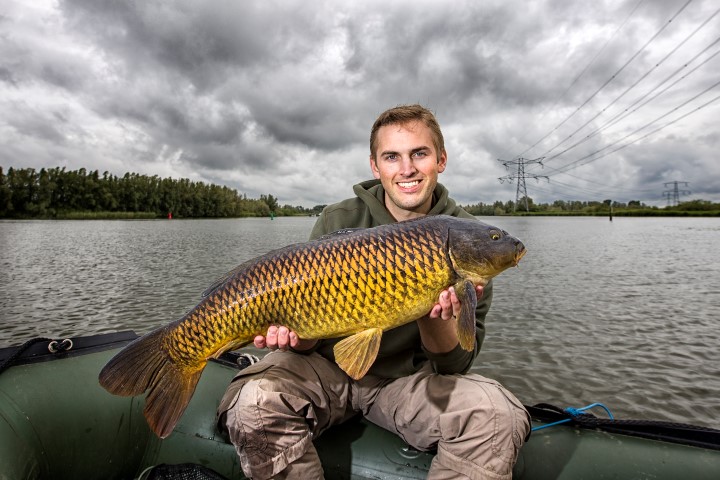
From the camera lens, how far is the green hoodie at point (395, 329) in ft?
7.17

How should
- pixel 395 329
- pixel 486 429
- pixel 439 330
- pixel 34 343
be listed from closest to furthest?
pixel 486 429
pixel 439 330
pixel 34 343
pixel 395 329

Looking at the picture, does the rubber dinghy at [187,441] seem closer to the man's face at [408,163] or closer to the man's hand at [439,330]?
the man's hand at [439,330]

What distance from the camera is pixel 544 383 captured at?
4.88 meters

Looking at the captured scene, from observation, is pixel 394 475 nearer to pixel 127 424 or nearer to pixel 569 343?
pixel 127 424

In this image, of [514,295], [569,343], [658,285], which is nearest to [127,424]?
[569,343]

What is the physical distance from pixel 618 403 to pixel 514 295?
487 cm

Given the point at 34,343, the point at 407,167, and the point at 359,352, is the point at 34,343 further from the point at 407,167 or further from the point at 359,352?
the point at 407,167

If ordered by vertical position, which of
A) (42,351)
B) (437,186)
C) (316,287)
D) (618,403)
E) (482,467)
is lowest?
(618,403)

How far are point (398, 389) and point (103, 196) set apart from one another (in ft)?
253

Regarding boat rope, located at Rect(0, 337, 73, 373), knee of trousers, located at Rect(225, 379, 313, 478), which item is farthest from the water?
boat rope, located at Rect(0, 337, 73, 373)

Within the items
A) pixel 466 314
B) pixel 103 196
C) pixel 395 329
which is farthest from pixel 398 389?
pixel 103 196

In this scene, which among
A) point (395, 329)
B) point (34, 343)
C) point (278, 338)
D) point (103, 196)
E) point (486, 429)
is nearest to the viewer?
point (486, 429)

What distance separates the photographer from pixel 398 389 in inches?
89.4

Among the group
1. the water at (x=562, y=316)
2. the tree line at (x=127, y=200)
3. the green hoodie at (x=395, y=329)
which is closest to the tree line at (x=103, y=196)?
the tree line at (x=127, y=200)
